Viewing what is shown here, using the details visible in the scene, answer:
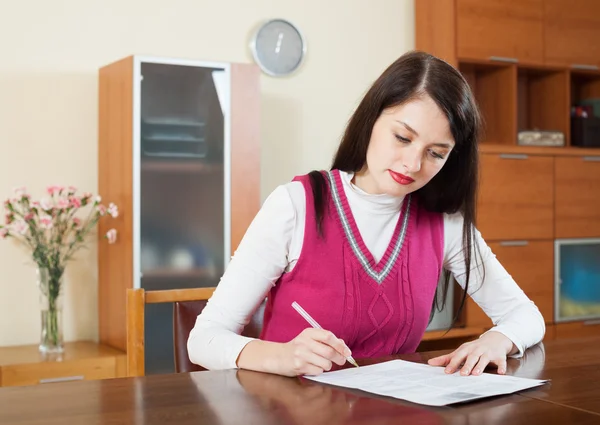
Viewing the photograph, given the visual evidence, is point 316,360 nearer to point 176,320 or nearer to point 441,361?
point 441,361

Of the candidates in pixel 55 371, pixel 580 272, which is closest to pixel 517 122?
pixel 580 272

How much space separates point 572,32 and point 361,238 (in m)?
3.08

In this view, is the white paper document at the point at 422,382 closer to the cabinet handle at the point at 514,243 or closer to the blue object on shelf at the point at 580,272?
the cabinet handle at the point at 514,243

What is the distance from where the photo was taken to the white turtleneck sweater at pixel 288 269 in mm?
1598

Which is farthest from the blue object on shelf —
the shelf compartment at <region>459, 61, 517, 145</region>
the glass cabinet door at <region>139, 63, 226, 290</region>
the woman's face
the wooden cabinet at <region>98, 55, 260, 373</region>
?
the woman's face

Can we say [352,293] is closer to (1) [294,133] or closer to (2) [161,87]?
(2) [161,87]

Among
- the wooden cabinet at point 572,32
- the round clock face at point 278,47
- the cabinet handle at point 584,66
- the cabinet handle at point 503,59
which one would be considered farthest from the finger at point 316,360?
the cabinet handle at point 584,66

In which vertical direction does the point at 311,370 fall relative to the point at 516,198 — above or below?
below

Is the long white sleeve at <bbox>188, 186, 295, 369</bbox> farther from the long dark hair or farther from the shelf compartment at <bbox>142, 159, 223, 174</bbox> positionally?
the shelf compartment at <bbox>142, 159, 223, 174</bbox>

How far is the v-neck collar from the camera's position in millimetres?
1779

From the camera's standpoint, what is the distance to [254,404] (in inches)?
46.0

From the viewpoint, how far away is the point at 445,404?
1165mm

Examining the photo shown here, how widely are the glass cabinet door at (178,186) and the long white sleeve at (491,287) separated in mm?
1626

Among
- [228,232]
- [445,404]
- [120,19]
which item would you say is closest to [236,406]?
[445,404]
